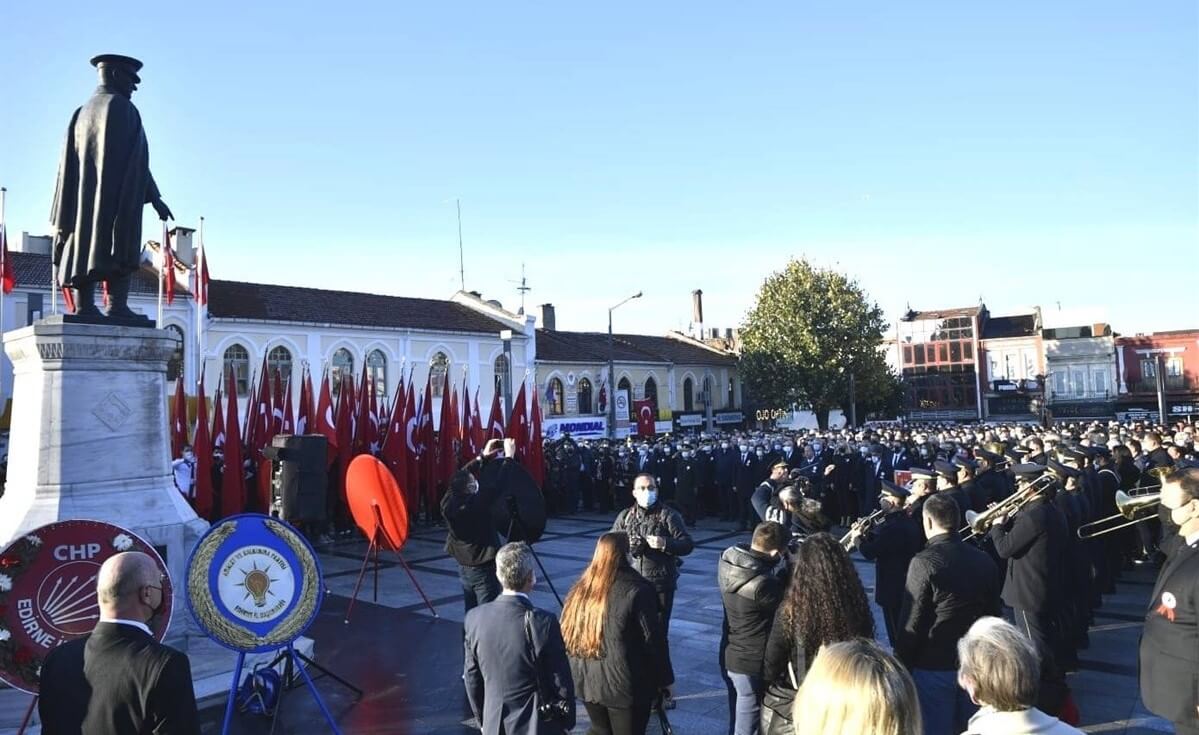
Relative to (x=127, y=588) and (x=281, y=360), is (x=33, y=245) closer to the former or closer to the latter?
(x=281, y=360)

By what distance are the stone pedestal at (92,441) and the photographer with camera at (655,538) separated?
376cm

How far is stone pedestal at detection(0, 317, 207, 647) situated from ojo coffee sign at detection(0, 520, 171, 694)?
183 cm

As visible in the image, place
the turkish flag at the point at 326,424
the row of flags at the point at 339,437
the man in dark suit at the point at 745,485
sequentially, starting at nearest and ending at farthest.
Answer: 1. the row of flags at the point at 339,437
2. the turkish flag at the point at 326,424
3. the man in dark suit at the point at 745,485

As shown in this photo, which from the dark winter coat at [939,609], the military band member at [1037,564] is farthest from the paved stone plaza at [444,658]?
the dark winter coat at [939,609]

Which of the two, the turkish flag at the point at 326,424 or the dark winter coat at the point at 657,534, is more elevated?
the turkish flag at the point at 326,424

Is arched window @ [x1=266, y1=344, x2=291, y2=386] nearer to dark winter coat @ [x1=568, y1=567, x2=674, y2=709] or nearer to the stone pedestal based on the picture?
the stone pedestal

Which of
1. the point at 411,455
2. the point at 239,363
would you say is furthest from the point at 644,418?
the point at 411,455

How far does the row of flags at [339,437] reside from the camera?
499 inches

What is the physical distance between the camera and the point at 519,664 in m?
3.89

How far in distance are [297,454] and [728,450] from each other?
428 inches

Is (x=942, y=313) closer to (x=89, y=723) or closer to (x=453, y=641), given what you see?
(x=453, y=641)

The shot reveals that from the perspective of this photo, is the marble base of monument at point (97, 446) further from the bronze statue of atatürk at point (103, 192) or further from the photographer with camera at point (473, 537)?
the photographer with camera at point (473, 537)

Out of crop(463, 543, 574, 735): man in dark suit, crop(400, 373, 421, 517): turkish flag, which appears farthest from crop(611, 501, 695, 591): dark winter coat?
crop(400, 373, 421, 517): turkish flag

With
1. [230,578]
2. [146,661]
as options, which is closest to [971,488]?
[230,578]
